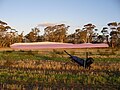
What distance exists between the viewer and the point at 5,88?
919 centimetres

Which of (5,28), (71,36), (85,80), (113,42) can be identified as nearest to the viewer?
(85,80)

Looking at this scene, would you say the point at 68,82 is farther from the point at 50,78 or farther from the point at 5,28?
the point at 5,28

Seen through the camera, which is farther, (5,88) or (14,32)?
(14,32)

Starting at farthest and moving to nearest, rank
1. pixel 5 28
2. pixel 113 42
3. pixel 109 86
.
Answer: pixel 5 28 < pixel 113 42 < pixel 109 86

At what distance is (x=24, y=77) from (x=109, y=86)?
3480 millimetres

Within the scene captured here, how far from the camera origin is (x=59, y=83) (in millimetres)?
10297

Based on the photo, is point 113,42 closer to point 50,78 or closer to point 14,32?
point 14,32

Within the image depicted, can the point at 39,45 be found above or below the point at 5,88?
above

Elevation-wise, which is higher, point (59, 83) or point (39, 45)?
point (39, 45)

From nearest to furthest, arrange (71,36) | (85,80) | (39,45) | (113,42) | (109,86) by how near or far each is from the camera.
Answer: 1. (109,86)
2. (85,80)
3. (39,45)
4. (113,42)
5. (71,36)

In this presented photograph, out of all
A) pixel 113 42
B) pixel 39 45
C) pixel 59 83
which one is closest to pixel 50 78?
pixel 59 83

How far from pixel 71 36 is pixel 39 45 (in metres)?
57.1

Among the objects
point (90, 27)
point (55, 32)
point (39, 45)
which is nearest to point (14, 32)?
point (55, 32)

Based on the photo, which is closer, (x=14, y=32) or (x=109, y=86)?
(x=109, y=86)
